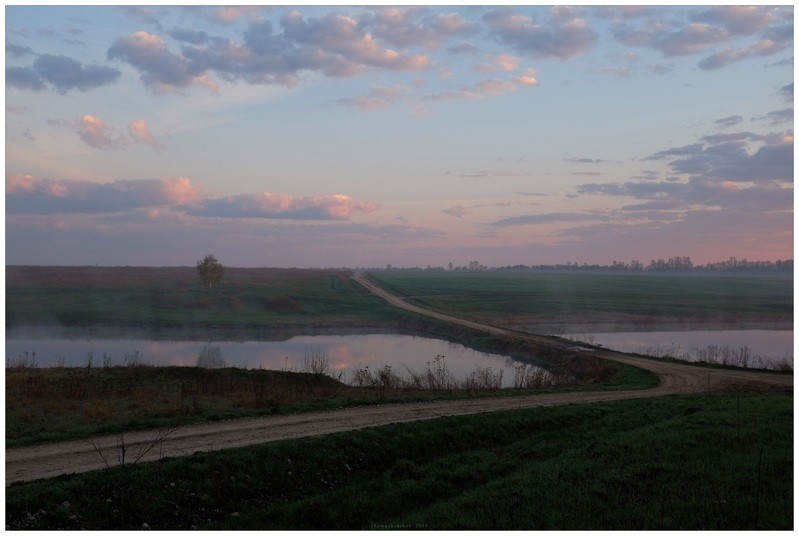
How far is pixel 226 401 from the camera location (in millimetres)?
25891

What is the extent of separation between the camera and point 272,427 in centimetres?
2014

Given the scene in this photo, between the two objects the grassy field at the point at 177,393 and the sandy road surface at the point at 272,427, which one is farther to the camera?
the grassy field at the point at 177,393

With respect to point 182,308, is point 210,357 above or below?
below

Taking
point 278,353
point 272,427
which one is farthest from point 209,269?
point 272,427

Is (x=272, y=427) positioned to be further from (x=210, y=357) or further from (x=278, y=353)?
(x=278, y=353)

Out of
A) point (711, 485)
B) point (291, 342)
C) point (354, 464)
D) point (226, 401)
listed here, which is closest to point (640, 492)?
point (711, 485)

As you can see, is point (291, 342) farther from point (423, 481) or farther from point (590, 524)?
point (590, 524)

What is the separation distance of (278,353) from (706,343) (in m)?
43.0

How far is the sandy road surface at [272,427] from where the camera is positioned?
15.6 metres

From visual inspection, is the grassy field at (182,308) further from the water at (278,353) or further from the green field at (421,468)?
the green field at (421,468)

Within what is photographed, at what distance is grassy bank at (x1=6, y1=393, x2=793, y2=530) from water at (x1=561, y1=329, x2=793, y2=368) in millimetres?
33637

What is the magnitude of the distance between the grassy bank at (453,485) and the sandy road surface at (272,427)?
185cm

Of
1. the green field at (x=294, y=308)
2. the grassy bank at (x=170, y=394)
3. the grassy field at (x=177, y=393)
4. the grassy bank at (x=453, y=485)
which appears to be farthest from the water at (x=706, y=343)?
the grassy bank at (x=453, y=485)

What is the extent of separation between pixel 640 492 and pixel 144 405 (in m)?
19.9
